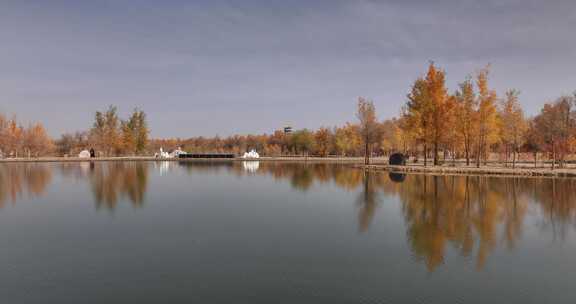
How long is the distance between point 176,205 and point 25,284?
12908 mm

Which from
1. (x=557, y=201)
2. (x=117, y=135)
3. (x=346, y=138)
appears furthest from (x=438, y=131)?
(x=117, y=135)

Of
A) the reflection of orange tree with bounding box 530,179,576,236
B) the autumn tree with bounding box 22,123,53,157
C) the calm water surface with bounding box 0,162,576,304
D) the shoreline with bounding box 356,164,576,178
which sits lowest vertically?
the calm water surface with bounding box 0,162,576,304

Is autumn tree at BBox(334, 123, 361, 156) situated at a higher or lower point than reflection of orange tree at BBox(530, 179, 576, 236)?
higher

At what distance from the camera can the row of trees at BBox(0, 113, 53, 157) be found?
10294cm

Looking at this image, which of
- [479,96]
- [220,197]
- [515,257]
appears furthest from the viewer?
[479,96]

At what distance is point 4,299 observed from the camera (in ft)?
28.7

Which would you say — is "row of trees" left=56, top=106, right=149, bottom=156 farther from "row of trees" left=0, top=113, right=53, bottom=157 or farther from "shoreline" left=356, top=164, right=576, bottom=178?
"shoreline" left=356, top=164, right=576, bottom=178

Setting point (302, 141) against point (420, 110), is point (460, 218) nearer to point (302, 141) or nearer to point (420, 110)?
point (420, 110)

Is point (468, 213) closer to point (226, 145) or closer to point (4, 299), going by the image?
point (4, 299)

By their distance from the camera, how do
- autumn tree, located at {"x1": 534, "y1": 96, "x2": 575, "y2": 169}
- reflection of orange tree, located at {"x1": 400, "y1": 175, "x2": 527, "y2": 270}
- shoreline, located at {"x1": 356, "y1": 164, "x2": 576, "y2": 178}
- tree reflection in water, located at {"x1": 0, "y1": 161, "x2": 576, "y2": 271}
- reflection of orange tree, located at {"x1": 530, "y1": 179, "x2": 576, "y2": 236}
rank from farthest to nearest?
autumn tree, located at {"x1": 534, "y1": 96, "x2": 575, "y2": 169} → shoreline, located at {"x1": 356, "y1": 164, "x2": 576, "y2": 178} → reflection of orange tree, located at {"x1": 530, "y1": 179, "x2": 576, "y2": 236} → tree reflection in water, located at {"x1": 0, "y1": 161, "x2": 576, "y2": 271} → reflection of orange tree, located at {"x1": 400, "y1": 175, "x2": 527, "y2": 270}

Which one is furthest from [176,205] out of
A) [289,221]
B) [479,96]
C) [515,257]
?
[479,96]

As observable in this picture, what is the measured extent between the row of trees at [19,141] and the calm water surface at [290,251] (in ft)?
325

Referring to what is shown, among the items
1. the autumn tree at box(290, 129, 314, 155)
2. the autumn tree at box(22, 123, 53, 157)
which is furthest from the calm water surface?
the autumn tree at box(22, 123, 53, 157)

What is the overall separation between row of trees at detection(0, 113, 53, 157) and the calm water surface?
325ft
